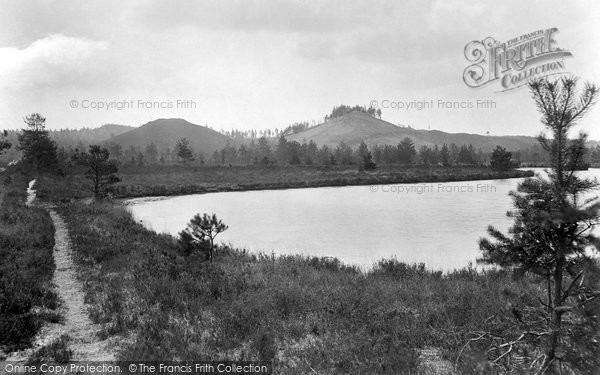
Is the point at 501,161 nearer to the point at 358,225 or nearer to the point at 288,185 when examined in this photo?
the point at 288,185

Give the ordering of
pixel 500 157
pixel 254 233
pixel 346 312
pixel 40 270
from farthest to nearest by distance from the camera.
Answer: pixel 500 157, pixel 254 233, pixel 40 270, pixel 346 312

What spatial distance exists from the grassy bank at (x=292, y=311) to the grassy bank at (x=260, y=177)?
45033mm

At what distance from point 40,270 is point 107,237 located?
19.3ft

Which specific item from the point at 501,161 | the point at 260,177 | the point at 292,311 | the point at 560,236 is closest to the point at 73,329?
the point at 292,311

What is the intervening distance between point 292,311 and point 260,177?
68580 mm

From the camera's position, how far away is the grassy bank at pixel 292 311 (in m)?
6.53

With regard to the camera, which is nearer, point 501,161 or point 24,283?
point 24,283

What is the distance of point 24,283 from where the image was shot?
9.53 m

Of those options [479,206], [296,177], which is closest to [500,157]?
[296,177]

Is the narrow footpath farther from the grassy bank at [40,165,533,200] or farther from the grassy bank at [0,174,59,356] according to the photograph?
the grassy bank at [40,165,533,200]

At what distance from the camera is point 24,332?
7.18 m

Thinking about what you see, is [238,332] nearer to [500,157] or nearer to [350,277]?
[350,277]

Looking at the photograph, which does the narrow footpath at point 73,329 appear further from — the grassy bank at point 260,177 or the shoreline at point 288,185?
the grassy bank at point 260,177

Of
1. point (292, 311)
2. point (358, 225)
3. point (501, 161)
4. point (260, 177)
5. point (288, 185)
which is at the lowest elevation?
point (358, 225)
